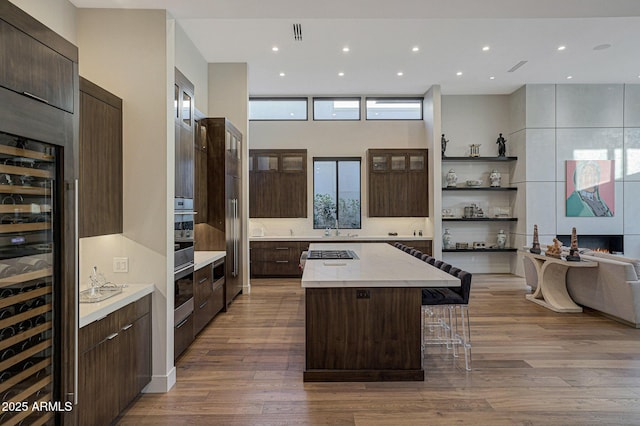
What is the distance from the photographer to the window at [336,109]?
8898 mm

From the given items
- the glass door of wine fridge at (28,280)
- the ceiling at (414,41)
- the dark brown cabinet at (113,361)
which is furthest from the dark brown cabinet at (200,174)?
the glass door of wine fridge at (28,280)

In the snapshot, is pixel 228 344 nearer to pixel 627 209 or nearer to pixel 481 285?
pixel 481 285

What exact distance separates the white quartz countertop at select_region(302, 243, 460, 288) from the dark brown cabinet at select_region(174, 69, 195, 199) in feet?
4.77

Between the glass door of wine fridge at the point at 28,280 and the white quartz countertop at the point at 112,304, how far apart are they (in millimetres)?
375

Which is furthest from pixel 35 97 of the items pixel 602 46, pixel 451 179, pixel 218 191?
pixel 451 179

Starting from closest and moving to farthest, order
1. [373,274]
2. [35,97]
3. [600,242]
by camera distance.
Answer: [35,97] < [373,274] < [600,242]

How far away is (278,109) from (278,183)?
1.73m

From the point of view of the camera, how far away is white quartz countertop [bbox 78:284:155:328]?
89.0 inches

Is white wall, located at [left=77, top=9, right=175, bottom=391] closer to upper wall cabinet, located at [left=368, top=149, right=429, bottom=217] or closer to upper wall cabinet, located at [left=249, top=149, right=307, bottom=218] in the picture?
upper wall cabinet, located at [left=249, top=149, right=307, bottom=218]

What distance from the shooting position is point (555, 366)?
144 inches

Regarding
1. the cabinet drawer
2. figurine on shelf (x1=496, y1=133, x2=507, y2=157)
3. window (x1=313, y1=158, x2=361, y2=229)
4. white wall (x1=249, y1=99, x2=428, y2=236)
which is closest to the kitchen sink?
the cabinet drawer

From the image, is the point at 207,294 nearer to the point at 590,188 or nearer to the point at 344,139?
the point at 344,139

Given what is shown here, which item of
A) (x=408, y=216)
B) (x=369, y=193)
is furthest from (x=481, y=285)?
(x=369, y=193)

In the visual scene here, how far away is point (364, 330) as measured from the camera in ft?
10.7
